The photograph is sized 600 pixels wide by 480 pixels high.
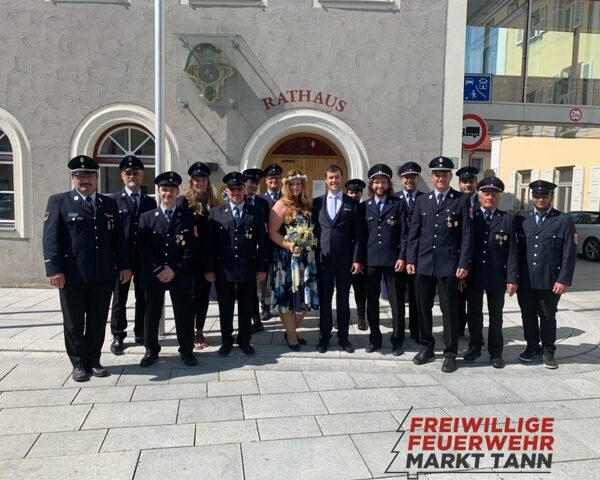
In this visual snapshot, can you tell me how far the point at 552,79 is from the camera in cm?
1248

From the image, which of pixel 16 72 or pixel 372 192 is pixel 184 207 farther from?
pixel 16 72

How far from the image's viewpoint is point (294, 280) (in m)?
5.50

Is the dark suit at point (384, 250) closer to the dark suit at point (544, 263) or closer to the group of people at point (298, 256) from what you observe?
the group of people at point (298, 256)

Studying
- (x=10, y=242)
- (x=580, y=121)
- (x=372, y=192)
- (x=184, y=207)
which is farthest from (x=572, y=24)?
(x=10, y=242)

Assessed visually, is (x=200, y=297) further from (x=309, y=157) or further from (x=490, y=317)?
(x=309, y=157)

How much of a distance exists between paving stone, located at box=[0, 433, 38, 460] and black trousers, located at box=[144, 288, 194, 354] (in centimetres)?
163

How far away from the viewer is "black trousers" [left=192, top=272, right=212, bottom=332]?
18.4 feet

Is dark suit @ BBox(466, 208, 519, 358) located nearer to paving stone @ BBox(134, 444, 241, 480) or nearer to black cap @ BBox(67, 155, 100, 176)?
paving stone @ BBox(134, 444, 241, 480)

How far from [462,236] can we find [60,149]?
6917 mm

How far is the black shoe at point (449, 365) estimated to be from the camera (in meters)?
5.17

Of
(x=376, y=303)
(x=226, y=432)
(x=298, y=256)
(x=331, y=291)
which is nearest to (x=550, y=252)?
(x=376, y=303)

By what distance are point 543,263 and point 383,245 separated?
1.67 metres

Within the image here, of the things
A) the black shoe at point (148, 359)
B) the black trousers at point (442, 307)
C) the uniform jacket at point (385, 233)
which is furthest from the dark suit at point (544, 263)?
the black shoe at point (148, 359)

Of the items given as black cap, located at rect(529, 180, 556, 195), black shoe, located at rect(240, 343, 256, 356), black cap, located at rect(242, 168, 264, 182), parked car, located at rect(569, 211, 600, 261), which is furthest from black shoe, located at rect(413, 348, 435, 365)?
parked car, located at rect(569, 211, 600, 261)
